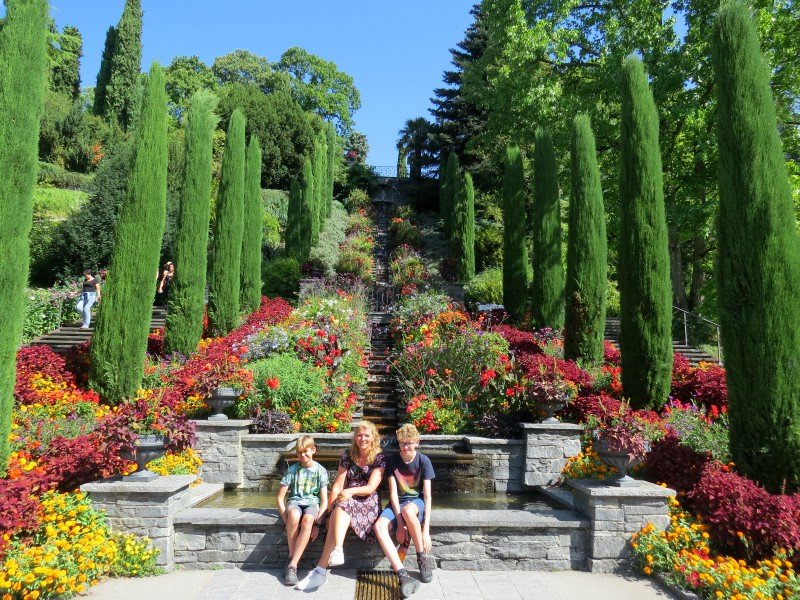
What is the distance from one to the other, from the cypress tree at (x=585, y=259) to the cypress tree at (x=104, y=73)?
30276 millimetres

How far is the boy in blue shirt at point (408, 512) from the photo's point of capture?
4.27 metres

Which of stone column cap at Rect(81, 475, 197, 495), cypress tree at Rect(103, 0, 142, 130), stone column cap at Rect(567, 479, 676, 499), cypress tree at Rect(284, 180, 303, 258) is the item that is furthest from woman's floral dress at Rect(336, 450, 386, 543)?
cypress tree at Rect(103, 0, 142, 130)

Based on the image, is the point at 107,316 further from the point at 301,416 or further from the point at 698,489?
the point at 698,489

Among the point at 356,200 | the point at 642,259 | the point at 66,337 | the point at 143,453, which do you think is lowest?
the point at 143,453

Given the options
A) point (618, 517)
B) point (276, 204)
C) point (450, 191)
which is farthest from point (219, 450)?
point (276, 204)

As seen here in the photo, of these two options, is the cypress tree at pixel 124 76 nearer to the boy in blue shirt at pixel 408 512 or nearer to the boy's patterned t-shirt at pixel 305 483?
the boy's patterned t-shirt at pixel 305 483

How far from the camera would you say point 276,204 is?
30.0 m

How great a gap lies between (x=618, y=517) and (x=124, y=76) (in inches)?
1401

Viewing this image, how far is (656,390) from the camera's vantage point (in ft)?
26.1

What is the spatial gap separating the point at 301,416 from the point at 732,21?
22.8 feet

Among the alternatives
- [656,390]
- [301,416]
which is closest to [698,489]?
[656,390]

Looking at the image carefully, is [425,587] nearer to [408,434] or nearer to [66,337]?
[408,434]

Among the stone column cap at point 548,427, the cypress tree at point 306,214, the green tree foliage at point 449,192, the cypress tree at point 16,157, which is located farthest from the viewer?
the green tree foliage at point 449,192

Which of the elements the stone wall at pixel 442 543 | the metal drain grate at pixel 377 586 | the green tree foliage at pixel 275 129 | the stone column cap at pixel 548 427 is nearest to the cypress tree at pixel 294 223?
the green tree foliage at pixel 275 129
